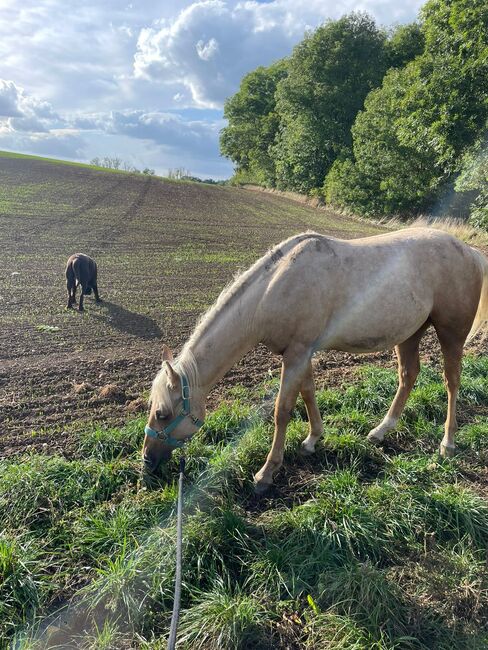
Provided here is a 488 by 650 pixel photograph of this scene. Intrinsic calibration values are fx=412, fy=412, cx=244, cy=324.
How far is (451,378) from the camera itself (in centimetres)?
423

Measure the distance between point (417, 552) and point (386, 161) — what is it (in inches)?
1034

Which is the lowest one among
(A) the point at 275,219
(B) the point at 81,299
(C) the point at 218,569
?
(C) the point at 218,569

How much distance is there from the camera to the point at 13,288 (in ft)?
32.2

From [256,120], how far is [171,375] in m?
56.5

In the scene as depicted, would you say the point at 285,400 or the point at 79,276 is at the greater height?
the point at 79,276

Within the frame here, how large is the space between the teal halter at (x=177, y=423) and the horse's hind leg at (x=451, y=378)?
8.25 ft

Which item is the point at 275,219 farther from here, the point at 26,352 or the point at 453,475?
the point at 453,475

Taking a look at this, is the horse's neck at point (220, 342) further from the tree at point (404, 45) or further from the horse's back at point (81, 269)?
the tree at point (404, 45)

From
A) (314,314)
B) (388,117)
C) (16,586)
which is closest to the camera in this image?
(16,586)

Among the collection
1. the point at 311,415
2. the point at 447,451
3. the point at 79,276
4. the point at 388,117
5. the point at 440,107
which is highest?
the point at 388,117

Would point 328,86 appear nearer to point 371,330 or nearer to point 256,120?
point 256,120

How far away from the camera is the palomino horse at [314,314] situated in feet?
11.0

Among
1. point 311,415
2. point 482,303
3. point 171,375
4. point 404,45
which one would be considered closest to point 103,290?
point 311,415

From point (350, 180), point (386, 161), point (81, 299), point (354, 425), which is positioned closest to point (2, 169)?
point (350, 180)
